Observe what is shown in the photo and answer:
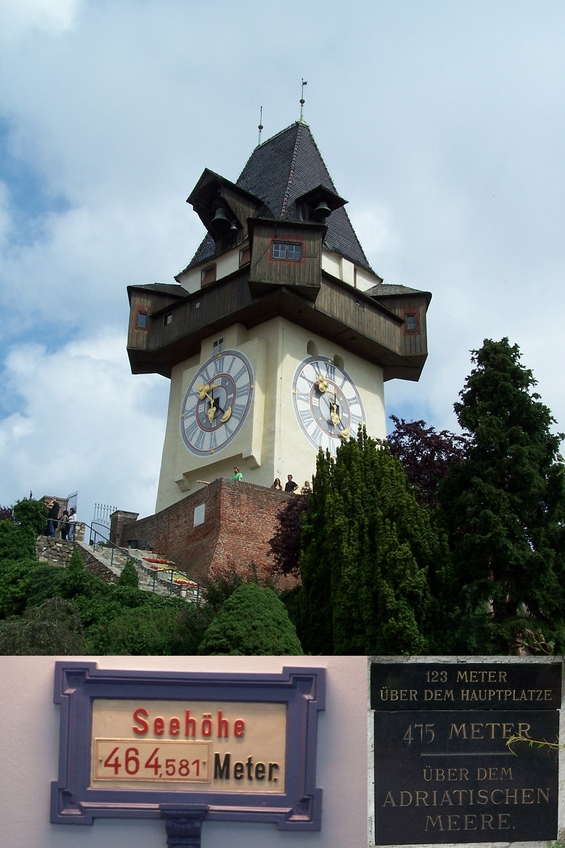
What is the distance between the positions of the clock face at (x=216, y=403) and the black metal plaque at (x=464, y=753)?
777 inches

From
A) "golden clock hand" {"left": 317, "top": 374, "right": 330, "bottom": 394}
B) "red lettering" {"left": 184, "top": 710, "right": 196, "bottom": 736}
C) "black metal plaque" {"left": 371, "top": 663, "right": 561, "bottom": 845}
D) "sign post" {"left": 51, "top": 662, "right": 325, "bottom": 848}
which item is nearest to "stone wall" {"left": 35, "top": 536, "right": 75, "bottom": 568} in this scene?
"golden clock hand" {"left": 317, "top": 374, "right": 330, "bottom": 394}

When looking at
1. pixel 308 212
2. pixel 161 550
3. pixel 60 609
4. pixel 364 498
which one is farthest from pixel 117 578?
pixel 308 212

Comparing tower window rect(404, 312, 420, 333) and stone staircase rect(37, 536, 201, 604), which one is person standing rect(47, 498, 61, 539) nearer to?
stone staircase rect(37, 536, 201, 604)

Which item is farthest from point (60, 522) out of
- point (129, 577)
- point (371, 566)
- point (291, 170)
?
point (371, 566)

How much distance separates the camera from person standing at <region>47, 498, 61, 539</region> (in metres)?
28.9

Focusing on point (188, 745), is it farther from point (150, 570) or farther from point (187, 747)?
point (150, 570)

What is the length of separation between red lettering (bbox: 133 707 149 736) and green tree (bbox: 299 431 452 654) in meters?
4.40

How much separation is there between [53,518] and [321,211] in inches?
460

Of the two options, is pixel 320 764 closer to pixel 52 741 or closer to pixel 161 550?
pixel 52 741

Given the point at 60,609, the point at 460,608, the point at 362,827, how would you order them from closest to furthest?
the point at 362,827
the point at 460,608
the point at 60,609

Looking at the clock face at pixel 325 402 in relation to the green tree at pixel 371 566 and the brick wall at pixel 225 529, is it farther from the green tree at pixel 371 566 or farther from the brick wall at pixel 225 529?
the green tree at pixel 371 566

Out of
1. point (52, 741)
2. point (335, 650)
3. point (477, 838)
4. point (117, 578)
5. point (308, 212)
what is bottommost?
point (477, 838)

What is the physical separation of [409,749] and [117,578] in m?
15.5

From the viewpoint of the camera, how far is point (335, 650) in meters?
15.2
